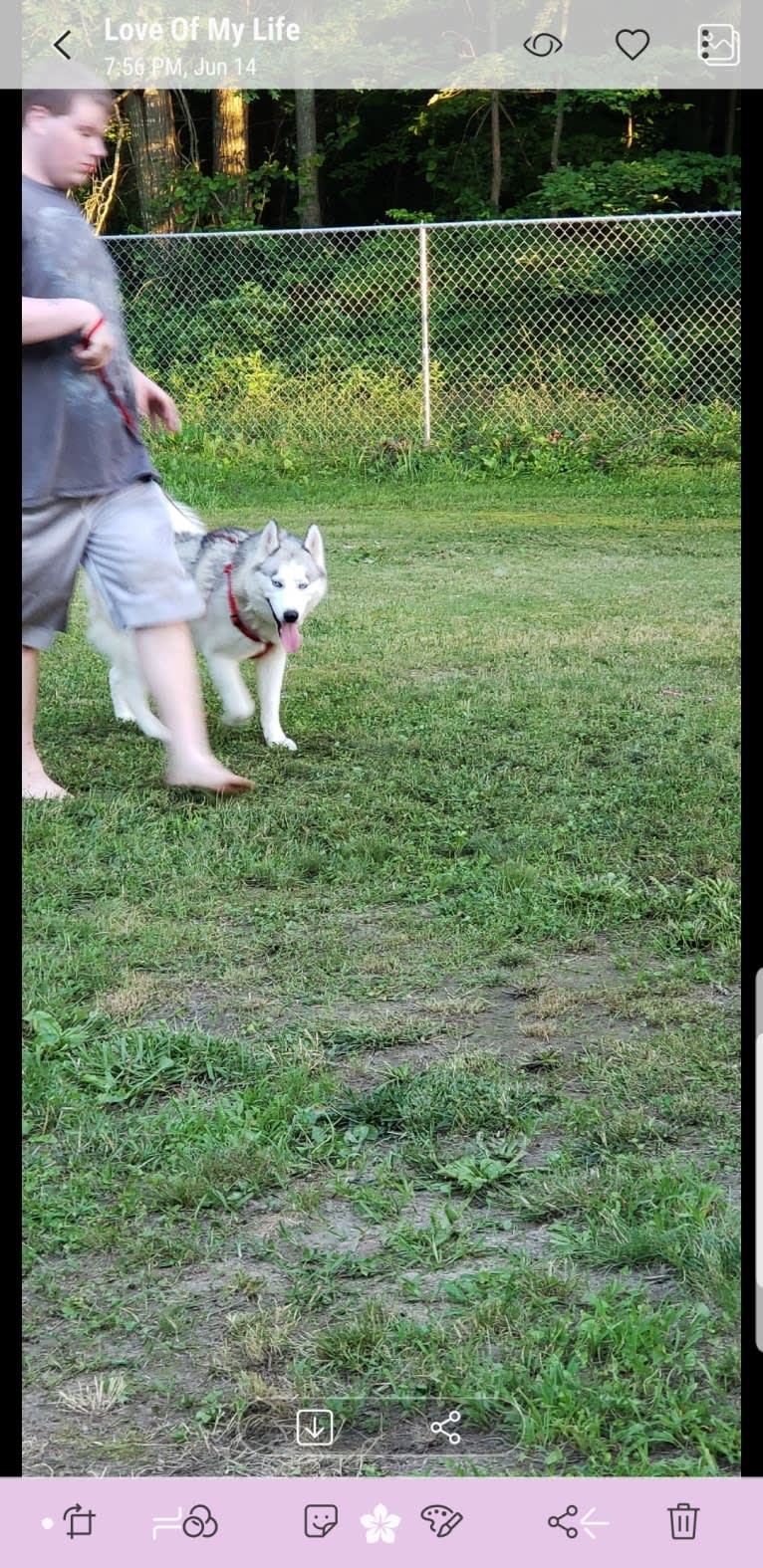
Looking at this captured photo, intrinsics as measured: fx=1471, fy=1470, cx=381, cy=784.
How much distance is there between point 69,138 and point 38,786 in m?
1.97

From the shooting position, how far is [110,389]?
3.87 m

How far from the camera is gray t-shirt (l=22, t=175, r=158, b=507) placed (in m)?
3.72

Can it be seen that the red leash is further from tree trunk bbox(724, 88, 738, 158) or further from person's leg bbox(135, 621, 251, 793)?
tree trunk bbox(724, 88, 738, 158)

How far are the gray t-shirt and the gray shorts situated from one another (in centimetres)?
7

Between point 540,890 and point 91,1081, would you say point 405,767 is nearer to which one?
point 540,890

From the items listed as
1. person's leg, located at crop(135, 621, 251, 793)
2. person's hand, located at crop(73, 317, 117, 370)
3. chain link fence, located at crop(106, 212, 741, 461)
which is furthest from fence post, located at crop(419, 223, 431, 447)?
person's hand, located at crop(73, 317, 117, 370)

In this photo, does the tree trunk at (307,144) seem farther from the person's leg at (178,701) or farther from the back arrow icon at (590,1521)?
the back arrow icon at (590,1521)

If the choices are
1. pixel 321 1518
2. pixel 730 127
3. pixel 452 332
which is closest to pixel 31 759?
pixel 321 1518

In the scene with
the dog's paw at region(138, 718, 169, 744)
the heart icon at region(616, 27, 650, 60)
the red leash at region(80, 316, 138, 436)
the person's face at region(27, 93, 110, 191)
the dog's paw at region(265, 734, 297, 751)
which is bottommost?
the dog's paw at region(265, 734, 297, 751)

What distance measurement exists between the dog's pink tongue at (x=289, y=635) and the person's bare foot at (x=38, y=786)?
0.95 metres

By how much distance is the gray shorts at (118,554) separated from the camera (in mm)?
4043

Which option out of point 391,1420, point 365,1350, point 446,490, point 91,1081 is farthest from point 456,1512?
point 446,490

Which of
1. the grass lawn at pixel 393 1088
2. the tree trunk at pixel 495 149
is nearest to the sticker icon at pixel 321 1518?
the grass lawn at pixel 393 1088
